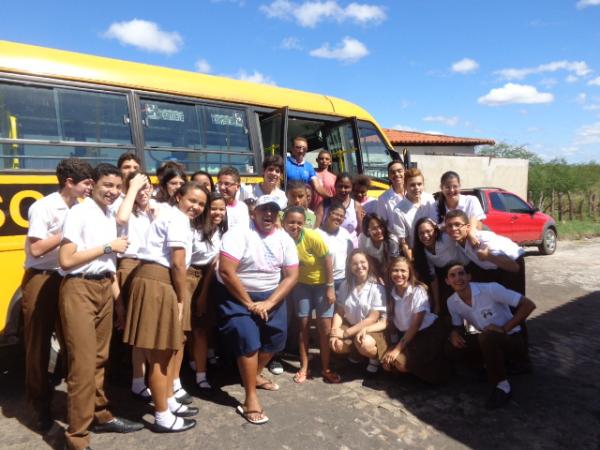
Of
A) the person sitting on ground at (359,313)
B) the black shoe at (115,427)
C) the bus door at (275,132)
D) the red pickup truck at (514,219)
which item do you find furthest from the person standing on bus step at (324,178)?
the red pickup truck at (514,219)

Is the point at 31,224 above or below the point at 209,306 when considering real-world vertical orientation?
above

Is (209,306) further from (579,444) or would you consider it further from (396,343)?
(579,444)

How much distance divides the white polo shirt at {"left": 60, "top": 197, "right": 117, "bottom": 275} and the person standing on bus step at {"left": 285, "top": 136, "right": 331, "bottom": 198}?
8.45 feet

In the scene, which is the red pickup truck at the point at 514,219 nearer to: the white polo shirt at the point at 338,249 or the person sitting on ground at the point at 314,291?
the white polo shirt at the point at 338,249

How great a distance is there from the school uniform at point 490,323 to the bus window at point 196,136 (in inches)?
109

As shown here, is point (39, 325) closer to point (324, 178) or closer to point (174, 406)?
point (174, 406)

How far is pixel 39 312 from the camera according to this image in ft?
9.14

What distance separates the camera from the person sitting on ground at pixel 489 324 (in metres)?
3.43

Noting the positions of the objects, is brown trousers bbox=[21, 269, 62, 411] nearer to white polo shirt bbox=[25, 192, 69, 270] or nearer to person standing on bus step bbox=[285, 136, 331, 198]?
white polo shirt bbox=[25, 192, 69, 270]

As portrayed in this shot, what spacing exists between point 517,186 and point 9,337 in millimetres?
20234

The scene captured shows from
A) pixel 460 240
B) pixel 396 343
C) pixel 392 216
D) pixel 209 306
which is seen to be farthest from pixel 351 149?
pixel 209 306

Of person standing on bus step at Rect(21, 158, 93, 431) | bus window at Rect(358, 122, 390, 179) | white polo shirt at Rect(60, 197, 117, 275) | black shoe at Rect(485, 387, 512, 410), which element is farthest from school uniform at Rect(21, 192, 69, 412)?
bus window at Rect(358, 122, 390, 179)

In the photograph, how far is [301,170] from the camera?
502 cm

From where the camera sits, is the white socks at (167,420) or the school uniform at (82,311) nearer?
the school uniform at (82,311)
